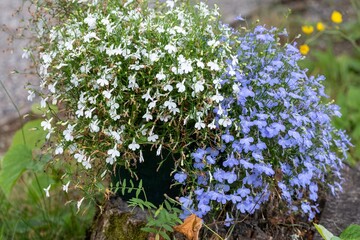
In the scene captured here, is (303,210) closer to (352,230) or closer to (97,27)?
(352,230)

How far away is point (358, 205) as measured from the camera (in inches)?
112

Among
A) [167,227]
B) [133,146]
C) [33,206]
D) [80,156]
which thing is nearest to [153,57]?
[133,146]

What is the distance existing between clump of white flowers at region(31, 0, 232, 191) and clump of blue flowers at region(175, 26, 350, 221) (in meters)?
0.06

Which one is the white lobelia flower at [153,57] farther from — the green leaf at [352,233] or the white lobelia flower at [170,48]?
the green leaf at [352,233]

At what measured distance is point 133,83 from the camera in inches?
86.0

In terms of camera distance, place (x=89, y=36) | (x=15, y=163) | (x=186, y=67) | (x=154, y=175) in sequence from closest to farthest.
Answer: (x=186, y=67)
(x=89, y=36)
(x=154, y=175)
(x=15, y=163)

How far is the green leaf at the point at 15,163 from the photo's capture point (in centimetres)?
273

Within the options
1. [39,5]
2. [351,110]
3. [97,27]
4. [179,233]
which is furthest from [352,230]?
[351,110]

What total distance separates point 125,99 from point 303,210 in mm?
755

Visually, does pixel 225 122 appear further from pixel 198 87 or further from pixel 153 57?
pixel 153 57

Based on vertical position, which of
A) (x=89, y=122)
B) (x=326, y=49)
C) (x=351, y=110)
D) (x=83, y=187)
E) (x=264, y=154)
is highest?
(x=326, y=49)

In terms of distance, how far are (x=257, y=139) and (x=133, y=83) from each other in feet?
1.40

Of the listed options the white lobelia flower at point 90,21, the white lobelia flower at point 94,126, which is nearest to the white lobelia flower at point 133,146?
the white lobelia flower at point 94,126

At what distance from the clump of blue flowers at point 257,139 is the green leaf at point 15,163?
0.72 metres
